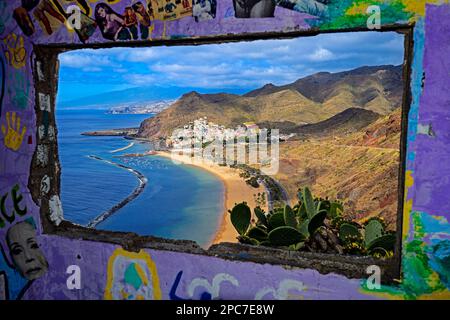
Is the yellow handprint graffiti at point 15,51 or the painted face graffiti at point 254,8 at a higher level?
the painted face graffiti at point 254,8

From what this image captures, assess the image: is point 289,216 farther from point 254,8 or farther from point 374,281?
point 254,8

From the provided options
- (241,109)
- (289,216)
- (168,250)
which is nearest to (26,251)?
(168,250)

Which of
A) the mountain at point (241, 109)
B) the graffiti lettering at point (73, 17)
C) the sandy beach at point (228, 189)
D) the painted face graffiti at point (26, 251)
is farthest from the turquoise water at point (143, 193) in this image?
the graffiti lettering at point (73, 17)

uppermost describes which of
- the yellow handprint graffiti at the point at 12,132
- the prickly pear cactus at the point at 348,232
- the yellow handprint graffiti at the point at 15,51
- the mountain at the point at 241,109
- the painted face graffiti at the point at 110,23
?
the painted face graffiti at the point at 110,23

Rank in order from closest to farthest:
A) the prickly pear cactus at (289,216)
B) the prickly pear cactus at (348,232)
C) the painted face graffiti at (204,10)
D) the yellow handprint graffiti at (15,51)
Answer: the painted face graffiti at (204,10) → the yellow handprint graffiti at (15,51) → the prickly pear cactus at (289,216) → the prickly pear cactus at (348,232)

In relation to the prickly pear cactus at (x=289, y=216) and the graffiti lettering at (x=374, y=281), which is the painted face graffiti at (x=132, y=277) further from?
the prickly pear cactus at (x=289, y=216)

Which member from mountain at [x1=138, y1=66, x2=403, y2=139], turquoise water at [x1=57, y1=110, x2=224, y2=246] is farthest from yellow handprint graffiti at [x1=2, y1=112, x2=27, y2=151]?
mountain at [x1=138, y1=66, x2=403, y2=139]

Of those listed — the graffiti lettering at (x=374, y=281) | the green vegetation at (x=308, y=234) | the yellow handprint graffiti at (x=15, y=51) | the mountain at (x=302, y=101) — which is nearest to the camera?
the graffiti lettering at (x=374, y=281)

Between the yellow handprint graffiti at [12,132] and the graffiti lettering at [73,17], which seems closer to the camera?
the graffiti lettering at [73,17]
